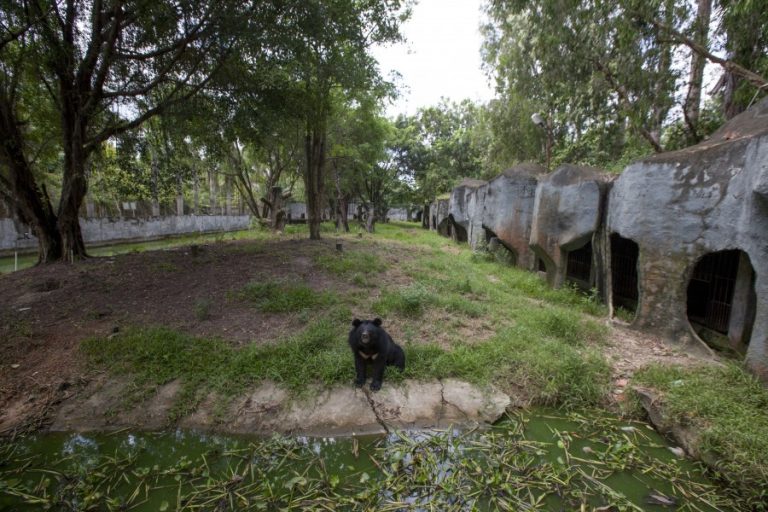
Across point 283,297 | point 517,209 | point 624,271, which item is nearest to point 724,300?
point 624,271

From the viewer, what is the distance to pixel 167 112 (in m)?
8.79

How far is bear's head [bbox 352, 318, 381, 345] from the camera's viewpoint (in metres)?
3.95

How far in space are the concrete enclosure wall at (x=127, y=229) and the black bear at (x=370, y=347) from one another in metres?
18.1

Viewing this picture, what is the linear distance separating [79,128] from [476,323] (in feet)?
31.5

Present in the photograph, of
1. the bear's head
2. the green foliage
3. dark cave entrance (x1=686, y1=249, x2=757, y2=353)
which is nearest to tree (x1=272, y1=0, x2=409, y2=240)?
the bear's head

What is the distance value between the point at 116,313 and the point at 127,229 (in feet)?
51.1

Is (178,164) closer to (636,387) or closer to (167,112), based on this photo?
(167,112)

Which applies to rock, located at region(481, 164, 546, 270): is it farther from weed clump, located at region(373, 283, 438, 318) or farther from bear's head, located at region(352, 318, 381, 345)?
bear's head, located at region(352, 318, 381, 345)

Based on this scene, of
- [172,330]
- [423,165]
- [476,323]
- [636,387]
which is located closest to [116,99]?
[172,330]

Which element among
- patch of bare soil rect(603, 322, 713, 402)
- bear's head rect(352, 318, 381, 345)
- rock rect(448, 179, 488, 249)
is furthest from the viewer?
rock rect(448, 179, 488, 249)

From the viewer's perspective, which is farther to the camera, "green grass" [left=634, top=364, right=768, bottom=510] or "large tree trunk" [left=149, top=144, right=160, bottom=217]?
"large tree trunk" [left=149, top=144, right=160, bottom=217]

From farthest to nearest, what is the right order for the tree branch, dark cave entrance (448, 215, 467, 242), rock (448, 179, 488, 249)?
1. dark cave entrance (448, 215, 467, 242)
2. rock (448, 179, 488, 249)
3. the tree branch

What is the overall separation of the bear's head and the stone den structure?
14.1 ft

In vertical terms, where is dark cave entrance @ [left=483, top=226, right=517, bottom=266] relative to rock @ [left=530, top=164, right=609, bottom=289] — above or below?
below
